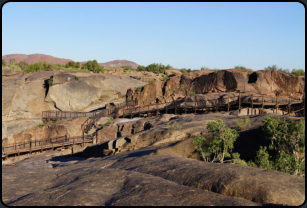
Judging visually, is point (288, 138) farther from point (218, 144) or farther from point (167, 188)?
point (167, 188)

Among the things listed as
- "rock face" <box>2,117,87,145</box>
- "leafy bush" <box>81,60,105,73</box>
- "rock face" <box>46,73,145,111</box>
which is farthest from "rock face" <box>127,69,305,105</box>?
"leafy bush" <box>81,60,105,73</box>

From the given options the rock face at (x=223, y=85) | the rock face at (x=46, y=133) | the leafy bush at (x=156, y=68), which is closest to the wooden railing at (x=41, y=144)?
the rock face at (x=46, y=133)

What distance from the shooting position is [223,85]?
34.8m

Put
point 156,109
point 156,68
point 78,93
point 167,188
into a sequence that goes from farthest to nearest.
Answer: point 156,68
point 78,93
point 156,109
point 167,188

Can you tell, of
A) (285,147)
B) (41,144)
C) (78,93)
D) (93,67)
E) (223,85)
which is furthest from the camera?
(93,67)

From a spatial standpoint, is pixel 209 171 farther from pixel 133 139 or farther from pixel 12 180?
pixel 133 139

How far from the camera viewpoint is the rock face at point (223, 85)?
1276 inches

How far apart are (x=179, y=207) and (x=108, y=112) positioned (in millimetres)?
32075

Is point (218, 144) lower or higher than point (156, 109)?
higher

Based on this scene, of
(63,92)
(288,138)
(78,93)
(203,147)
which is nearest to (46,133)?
(78,93)

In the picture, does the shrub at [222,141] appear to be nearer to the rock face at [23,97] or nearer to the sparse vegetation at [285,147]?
the sparse vegetation at [285,147]

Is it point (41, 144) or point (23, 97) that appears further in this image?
point (23, 97)

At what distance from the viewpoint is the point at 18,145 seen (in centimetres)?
2659

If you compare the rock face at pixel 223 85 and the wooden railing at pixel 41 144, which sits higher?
the rock face at pixel 223 85
